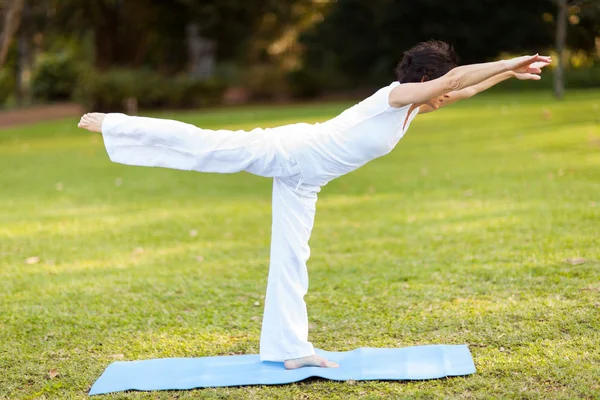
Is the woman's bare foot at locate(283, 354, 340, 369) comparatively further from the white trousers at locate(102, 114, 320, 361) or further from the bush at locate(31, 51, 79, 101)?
the bush at locate(31, 51, 79, 101)

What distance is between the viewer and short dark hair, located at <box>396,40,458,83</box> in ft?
14.0

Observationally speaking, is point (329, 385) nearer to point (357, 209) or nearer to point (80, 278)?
point (80, 278)

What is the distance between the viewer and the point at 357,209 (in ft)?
30.9

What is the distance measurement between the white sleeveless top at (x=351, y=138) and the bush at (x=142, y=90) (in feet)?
75.6

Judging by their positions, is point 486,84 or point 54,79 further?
point 54,79

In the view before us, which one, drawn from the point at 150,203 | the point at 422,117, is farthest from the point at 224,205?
the point at 422,117

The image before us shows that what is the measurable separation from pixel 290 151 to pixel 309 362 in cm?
122

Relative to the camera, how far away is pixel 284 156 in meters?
4.31

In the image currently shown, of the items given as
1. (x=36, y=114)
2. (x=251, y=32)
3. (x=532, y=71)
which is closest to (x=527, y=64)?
(x=532, y=71)

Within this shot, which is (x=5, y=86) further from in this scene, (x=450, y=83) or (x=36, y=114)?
(x=450, y=83)

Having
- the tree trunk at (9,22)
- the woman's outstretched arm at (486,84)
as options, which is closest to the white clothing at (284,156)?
the woman's outstretched arm at (486,84)

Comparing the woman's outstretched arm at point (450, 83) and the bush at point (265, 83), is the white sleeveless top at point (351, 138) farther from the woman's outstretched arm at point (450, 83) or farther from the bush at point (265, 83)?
the bush at point (265, 83)

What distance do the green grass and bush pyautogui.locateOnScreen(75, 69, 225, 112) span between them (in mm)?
13486

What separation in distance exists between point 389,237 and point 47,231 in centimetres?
394
